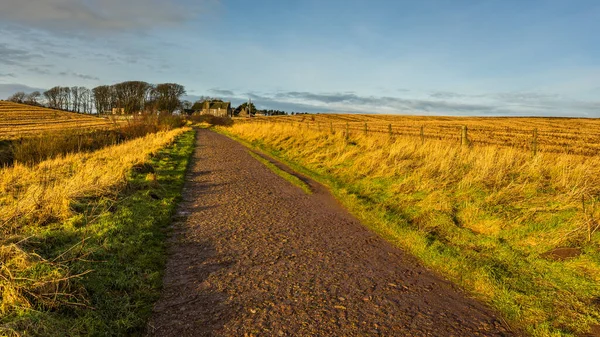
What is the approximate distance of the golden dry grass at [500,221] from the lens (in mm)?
4480

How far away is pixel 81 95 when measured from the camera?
402 ft

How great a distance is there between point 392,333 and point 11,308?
149 inches

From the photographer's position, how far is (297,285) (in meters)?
4.57

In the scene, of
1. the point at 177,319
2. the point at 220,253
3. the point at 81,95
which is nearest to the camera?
the point at 177,319

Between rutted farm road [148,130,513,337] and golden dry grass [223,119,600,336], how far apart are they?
19.2 inches

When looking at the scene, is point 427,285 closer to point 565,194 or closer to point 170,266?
point 170,266

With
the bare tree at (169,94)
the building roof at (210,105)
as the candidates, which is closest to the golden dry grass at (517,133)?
the bare tree at (169,94)

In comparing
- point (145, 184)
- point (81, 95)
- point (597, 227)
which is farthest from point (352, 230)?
point (81, 95)

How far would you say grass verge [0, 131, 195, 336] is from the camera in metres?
3.44

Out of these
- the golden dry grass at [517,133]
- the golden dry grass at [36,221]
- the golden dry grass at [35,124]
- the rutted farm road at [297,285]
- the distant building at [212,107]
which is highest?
the distant building at [212,107]

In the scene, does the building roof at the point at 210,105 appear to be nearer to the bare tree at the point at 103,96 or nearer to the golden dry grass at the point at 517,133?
the bare tree at the point at 103,96

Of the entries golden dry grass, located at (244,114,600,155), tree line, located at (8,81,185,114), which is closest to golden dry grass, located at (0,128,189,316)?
golden dry grass, located at (244,114,600,155)

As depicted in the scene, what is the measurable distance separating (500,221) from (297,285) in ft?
14.7

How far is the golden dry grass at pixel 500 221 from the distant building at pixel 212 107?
97.6 meters
